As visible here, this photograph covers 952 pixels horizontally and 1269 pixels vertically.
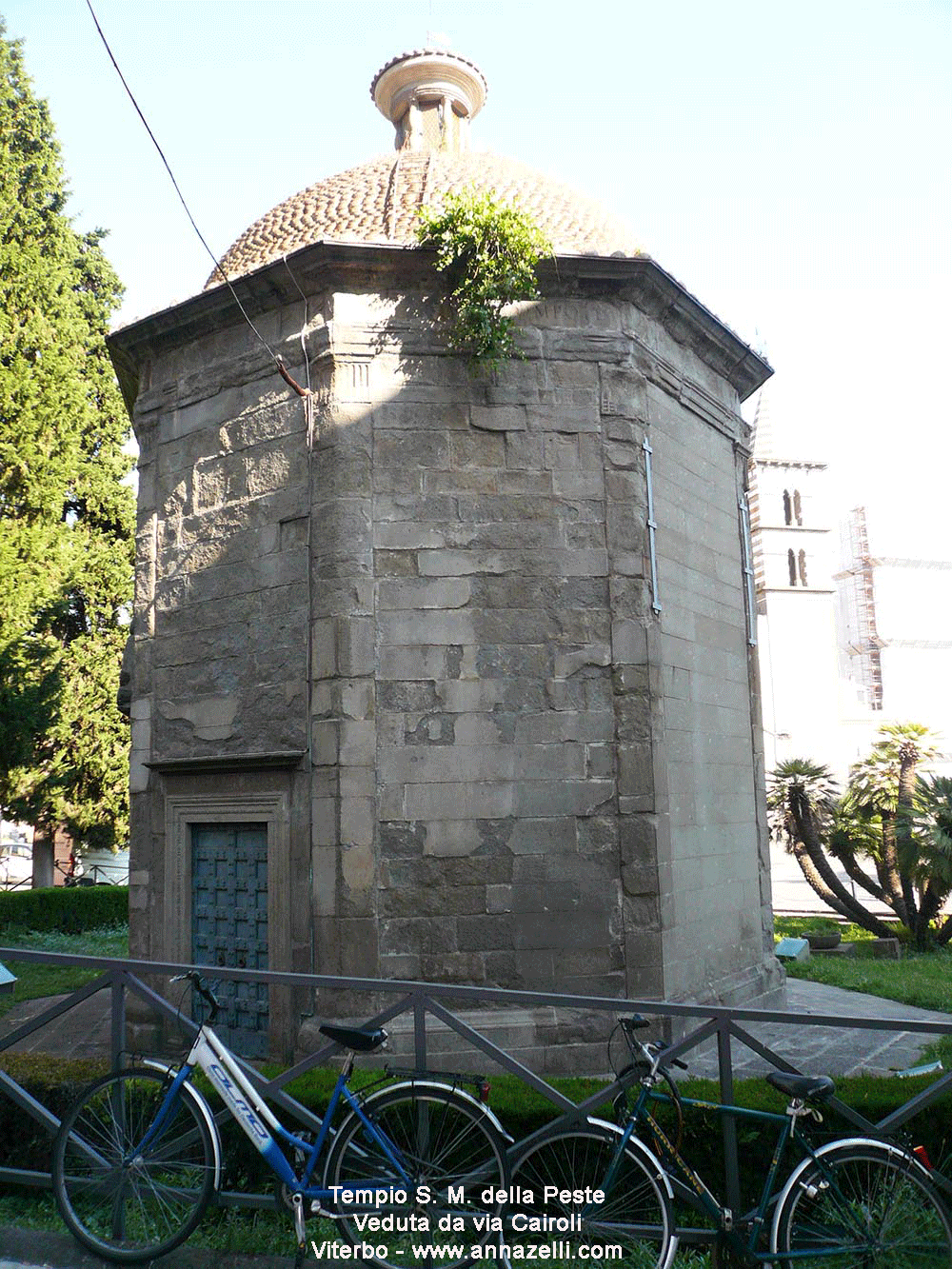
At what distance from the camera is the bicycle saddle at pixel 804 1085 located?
144 inches

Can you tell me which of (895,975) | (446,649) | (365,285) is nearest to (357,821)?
(446,649)

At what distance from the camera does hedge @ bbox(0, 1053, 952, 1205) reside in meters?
4.53

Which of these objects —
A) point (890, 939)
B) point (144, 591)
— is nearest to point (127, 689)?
point (144, 591)

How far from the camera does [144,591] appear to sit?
924 cm

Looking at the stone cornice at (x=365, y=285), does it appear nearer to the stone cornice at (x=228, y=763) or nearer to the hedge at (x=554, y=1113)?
the stone cornice at (x=228, y=763)

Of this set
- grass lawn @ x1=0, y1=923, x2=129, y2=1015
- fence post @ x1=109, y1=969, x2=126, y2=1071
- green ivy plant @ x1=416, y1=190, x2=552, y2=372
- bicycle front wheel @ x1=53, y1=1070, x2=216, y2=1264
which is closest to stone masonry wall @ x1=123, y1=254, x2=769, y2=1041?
green ivy plant @ x1=416, y1=190, x2=552, y2=372

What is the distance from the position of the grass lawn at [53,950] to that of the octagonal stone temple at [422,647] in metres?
4.00

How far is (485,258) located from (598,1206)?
6552 mm

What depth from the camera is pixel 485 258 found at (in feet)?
26.0

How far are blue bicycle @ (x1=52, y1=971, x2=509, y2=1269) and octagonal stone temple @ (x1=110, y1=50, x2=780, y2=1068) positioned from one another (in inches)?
122

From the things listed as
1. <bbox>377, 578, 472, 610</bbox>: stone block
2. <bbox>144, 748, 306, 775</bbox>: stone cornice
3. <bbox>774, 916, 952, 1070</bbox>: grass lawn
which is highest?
<bbox>377, 578, 472, 610</bbox>: stone block

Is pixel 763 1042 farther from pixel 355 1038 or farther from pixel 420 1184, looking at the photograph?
pixel 355 1038

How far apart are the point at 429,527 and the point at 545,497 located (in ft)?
3.20

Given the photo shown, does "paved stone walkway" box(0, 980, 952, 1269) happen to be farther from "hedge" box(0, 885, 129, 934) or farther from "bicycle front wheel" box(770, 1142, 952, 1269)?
"hedge" box(0, 885, 129, 934)
